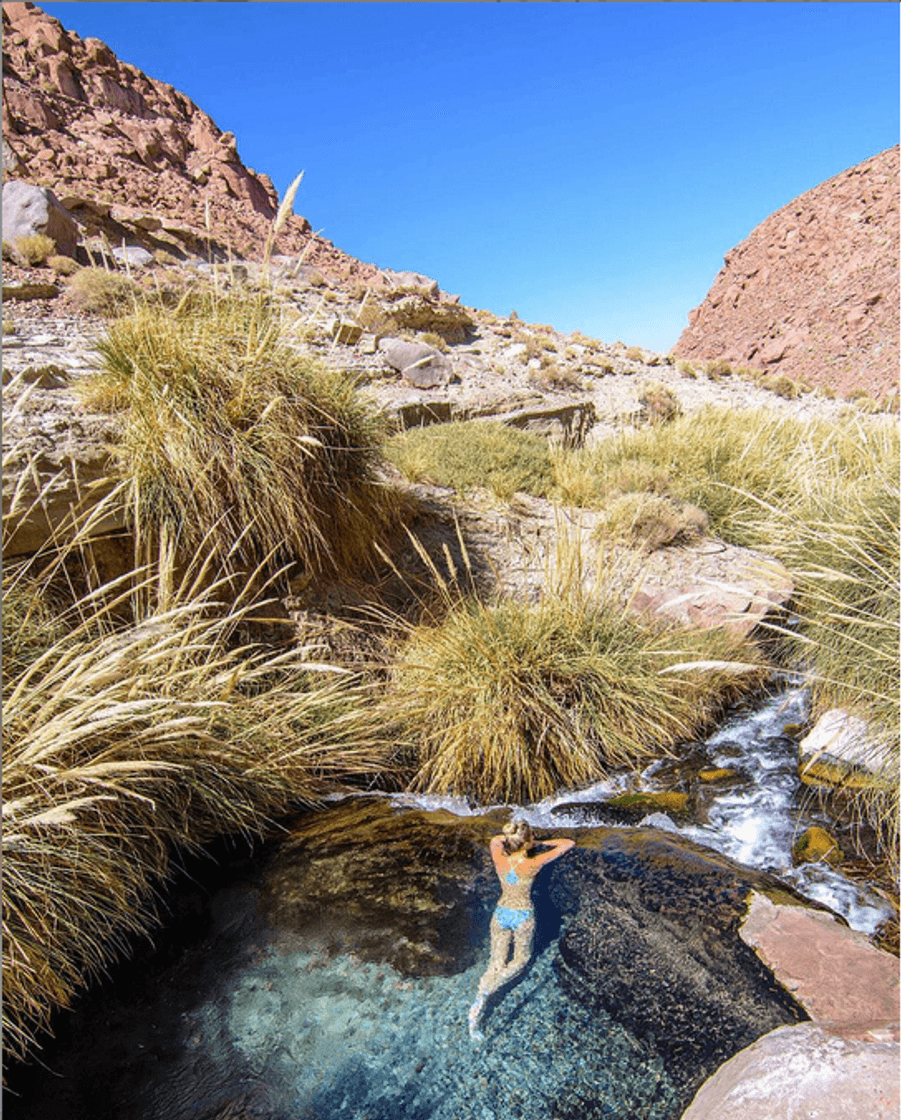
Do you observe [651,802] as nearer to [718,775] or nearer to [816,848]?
[718,775]

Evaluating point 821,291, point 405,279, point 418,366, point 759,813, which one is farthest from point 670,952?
point 821,291

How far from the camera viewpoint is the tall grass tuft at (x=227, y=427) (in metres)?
4.03

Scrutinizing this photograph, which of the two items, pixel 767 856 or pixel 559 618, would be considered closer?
pixel 767 856

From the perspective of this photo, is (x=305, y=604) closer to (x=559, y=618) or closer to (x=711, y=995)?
(x=559, y=618)

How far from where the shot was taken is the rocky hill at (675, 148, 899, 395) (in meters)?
42.9

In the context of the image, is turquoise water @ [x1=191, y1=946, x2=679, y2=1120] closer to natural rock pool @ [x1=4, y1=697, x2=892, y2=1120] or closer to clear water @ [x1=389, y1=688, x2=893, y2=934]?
natural rock pool @ [x1=4, y1=697, x2=892, y2=1120]

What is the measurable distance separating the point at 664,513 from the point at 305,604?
11.3 feet

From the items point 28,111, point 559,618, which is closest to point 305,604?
point 559,618

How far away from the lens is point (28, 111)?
31656mm

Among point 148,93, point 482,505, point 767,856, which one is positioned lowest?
point 767,856

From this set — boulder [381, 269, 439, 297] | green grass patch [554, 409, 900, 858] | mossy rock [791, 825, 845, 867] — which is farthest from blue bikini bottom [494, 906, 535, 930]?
boulder [381, 269, 439, 297]

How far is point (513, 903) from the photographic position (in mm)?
2787

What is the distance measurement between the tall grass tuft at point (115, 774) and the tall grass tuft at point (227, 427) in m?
0.80

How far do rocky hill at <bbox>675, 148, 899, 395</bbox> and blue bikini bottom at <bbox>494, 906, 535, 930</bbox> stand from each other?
4349 cm
